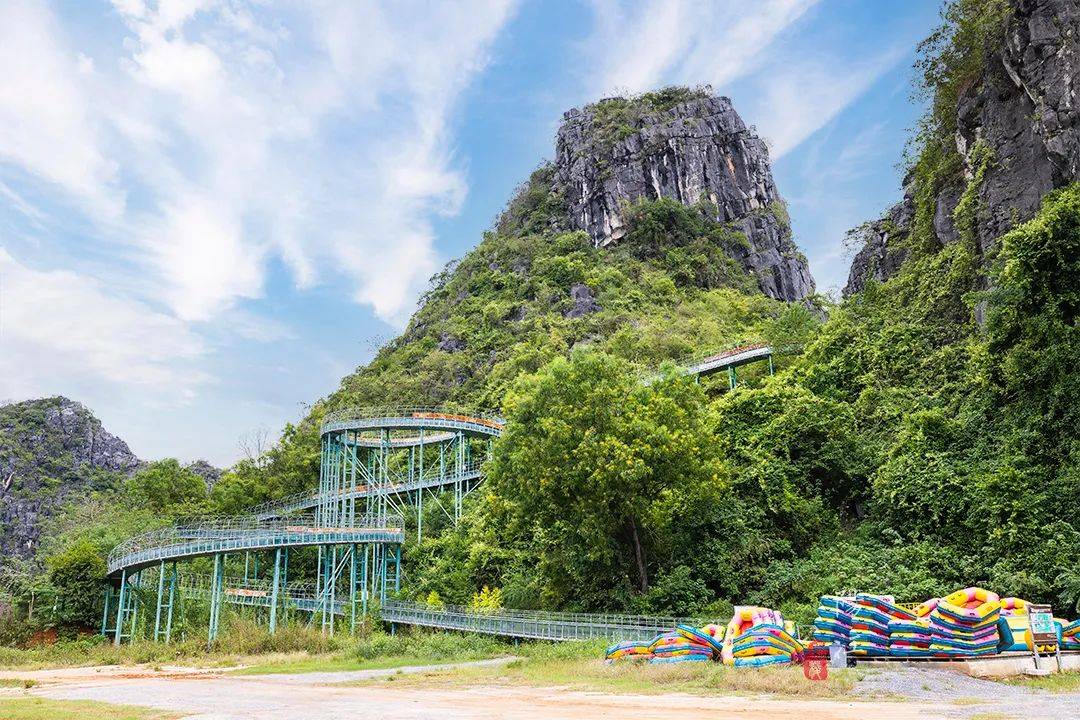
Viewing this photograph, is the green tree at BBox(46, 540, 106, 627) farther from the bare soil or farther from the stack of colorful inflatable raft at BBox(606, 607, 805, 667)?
the stack of colorful inflatable raft at BBox(606, 607, 805, 667)

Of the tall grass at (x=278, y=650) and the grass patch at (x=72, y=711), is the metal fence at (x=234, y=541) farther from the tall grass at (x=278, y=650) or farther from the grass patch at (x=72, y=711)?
the grass patch at (x=72, y=711)

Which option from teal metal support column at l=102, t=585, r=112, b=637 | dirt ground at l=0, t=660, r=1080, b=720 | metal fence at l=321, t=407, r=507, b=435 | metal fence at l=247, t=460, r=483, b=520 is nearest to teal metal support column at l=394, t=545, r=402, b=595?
metal fence at l=247, t=460, r=483, b=520

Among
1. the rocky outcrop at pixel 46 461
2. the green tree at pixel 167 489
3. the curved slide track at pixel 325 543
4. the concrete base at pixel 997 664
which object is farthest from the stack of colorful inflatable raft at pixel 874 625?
the rocky outcrop at pixel 46 461

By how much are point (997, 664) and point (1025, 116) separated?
74.9ft

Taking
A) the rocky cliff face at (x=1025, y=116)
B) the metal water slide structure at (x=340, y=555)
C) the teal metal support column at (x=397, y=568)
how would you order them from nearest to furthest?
the rocky cliff face at (x=1025, y=116) < the metal water slide structure at (x=340, y=555) < the teal metal support column at (x=397, y=568)

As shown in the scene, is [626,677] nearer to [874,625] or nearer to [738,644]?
[738,644]

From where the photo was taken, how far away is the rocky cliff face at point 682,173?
87.1 m

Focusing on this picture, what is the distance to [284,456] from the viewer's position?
5934 centimetres

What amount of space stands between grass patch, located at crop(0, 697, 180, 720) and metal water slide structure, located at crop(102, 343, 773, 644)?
13420mm

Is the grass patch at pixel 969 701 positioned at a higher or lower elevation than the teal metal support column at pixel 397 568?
lower

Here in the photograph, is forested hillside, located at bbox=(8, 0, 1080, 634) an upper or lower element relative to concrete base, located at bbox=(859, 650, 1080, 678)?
upper

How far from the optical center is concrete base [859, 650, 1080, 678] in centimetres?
1513

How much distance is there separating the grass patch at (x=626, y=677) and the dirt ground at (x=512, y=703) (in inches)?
25.0

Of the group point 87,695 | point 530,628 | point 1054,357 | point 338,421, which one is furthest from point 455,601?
point 1054,357
